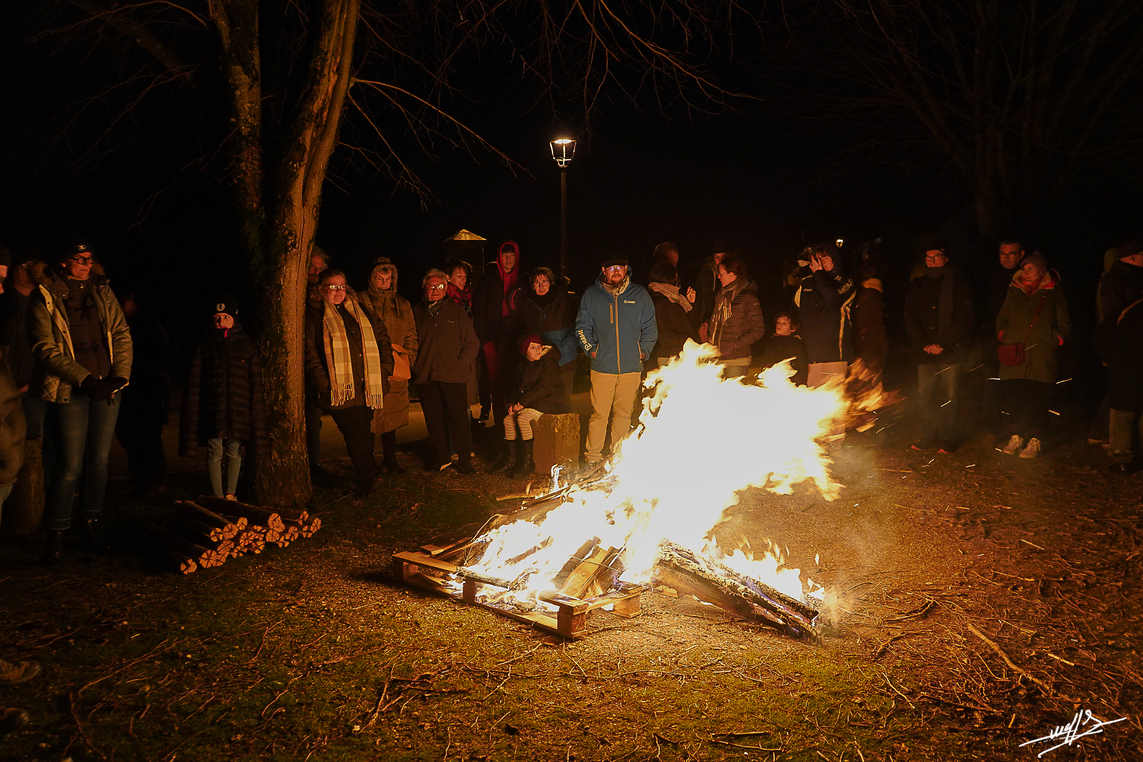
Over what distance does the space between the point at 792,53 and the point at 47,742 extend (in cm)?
1550

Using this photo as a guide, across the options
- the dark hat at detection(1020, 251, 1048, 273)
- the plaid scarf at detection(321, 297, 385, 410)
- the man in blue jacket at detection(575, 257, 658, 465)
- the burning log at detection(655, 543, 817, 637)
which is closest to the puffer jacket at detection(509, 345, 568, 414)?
the man in blue jacket at detection(575, 257, 658, 465)

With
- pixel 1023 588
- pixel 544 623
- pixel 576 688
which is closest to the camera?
pixel 576 688

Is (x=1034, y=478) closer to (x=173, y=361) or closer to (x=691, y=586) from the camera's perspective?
(x=691, y=586)

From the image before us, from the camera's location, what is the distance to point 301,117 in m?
6.39

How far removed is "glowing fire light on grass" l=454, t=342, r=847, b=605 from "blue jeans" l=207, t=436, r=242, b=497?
2.65m

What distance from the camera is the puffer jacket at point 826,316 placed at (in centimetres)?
862

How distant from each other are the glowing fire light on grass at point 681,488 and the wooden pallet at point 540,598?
6.0 inches

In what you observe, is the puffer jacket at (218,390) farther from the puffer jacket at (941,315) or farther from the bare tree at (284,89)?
the puffer jacket at (941,315)

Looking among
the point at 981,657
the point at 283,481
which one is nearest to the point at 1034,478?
the point at 981,657

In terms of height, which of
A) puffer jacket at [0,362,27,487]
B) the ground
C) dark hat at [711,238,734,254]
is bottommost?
the ground

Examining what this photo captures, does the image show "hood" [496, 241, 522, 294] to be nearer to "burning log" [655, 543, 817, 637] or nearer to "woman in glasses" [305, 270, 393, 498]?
"woman in glasses" [305, 270, 393, 498]

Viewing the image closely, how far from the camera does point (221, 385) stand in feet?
20.8

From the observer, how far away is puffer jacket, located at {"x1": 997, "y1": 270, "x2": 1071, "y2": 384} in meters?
8.13
